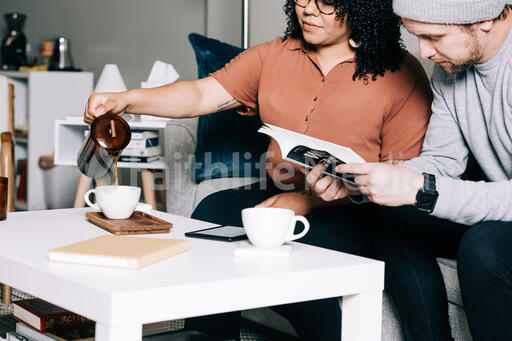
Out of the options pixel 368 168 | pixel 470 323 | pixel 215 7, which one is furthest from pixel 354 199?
pixel 215 7

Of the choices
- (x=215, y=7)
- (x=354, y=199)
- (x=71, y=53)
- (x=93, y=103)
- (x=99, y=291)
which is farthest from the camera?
(x=71, y=53)

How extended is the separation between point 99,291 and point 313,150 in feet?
1.83

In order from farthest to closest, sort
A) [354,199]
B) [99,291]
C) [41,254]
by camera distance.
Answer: [354,199], [41,254], [99,291]

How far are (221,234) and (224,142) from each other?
1.05 metres

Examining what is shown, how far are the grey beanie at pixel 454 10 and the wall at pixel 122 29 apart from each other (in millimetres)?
2660

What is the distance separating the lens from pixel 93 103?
1529 millimetres

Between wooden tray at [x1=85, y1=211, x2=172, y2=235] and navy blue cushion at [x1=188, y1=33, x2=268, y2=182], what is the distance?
870mm

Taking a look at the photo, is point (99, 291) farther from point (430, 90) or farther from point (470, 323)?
point (430, 90)

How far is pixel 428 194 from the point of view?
1.18 m

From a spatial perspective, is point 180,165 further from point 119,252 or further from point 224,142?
point 119,252

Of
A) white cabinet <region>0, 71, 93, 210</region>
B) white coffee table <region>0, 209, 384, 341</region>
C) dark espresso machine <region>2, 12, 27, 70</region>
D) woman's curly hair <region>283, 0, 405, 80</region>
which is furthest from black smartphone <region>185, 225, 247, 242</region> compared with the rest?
dark espresso machine <region>2, 12, 27, 70</region>

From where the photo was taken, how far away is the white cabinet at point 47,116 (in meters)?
3.52

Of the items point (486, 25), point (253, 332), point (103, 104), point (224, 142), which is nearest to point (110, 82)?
point (224, 142)

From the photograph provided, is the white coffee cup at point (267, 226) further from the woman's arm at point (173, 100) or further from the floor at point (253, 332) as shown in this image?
the floor at point (253, 332)
